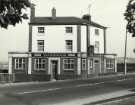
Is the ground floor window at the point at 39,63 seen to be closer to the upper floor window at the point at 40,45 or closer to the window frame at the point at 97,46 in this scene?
the upper floor window at the point at 40,45

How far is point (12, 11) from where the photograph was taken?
10266 mm

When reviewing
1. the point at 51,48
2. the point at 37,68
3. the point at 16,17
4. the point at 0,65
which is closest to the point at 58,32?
the point at 51,48

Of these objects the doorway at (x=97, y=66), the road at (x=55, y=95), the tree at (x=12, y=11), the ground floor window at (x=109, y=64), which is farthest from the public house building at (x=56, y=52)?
the tree at (x=12, y=11)

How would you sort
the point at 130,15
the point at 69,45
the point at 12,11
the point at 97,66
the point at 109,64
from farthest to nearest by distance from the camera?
the point at 109,64, the point at 97,66, the point at 69,45, the point at 130,15, the point at 12,11

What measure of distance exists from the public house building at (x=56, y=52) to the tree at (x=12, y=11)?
49608 mm

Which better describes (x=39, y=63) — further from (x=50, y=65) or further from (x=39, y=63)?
(x=50, y=65)

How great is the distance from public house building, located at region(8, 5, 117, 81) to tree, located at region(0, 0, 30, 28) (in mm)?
49608

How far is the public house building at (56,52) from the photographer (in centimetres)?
6109

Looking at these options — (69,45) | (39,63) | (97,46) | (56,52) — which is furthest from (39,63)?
(97,46)

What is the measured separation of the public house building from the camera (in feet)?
200

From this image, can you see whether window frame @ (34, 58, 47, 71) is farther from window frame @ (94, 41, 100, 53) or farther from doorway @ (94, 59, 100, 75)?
window frame @ (94, 41, 100, 53)

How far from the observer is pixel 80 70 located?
6109 centimetres

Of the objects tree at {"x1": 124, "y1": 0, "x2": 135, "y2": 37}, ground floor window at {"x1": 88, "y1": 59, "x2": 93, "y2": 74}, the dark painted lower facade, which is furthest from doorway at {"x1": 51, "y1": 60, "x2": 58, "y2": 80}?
tree at {"x1": 124, "y1": 0, "x2": 135, "y2": 37}

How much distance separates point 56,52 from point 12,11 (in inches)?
2030
